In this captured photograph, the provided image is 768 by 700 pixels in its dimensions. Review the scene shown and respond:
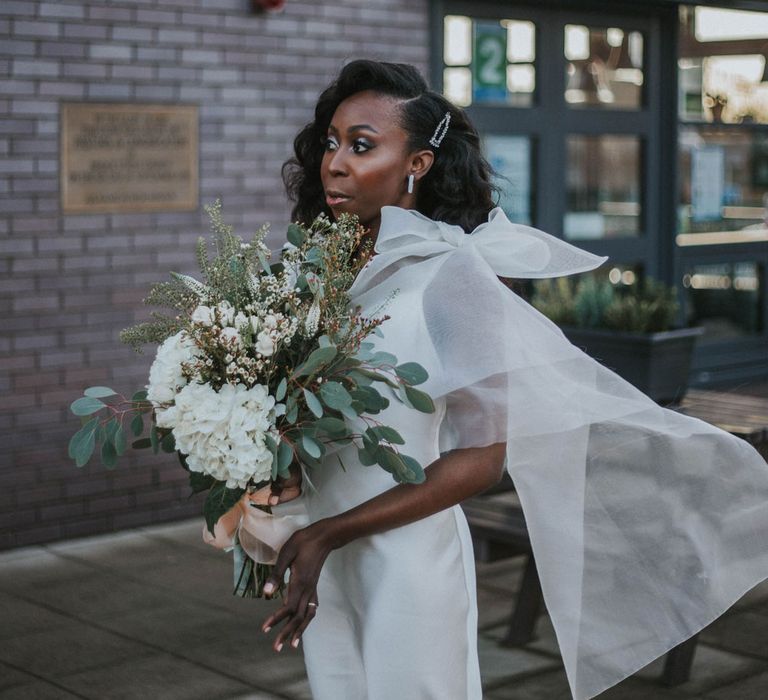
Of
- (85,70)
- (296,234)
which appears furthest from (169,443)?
(85,70)

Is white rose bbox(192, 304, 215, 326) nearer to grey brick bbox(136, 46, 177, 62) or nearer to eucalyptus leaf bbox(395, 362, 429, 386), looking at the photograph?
eucalyptus leaf bbox(395, 362, 429, 386)

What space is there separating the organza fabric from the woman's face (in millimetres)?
90

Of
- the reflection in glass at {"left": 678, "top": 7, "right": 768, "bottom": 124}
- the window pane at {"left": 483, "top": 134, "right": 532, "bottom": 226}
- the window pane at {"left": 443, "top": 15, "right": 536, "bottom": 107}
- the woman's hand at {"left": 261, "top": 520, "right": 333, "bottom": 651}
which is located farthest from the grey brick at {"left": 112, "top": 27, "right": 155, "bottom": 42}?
the woman's hand at {"left": 261, "top": 520, "right": 333, "bottom": 651}

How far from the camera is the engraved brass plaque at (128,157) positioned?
6.12 meters

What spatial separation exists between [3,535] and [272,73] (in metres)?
2.65

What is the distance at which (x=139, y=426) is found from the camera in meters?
2.40

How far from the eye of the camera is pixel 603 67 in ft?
28.3

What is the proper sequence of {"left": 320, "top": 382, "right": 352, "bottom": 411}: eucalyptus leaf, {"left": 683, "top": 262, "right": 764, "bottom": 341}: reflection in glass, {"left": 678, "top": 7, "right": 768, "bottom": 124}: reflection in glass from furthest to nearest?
{"left": 683, "top": 262, "right": 764, "bottom": 341}: reflection in glass < {"left": 678, "top": 7, "right": 768, "bottom": 124}: reflection in glass < {"left": 320, "top": 382, "right": 352, "bottom": 411}: eucalyptus leaf

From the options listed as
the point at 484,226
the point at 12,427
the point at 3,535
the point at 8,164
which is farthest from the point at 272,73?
the point at 484,226

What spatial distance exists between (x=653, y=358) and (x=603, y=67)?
3333 millimetres

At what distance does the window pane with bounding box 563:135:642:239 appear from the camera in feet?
28.2

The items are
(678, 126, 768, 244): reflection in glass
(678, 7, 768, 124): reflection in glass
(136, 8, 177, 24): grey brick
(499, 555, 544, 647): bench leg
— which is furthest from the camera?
(678, 126, 768, 244): reflection in glass

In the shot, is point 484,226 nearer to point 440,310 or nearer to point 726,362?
point 440,310

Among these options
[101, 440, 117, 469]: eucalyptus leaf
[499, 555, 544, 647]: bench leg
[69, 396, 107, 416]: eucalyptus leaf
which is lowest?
[499, 555, 544, 647]: bench leg
